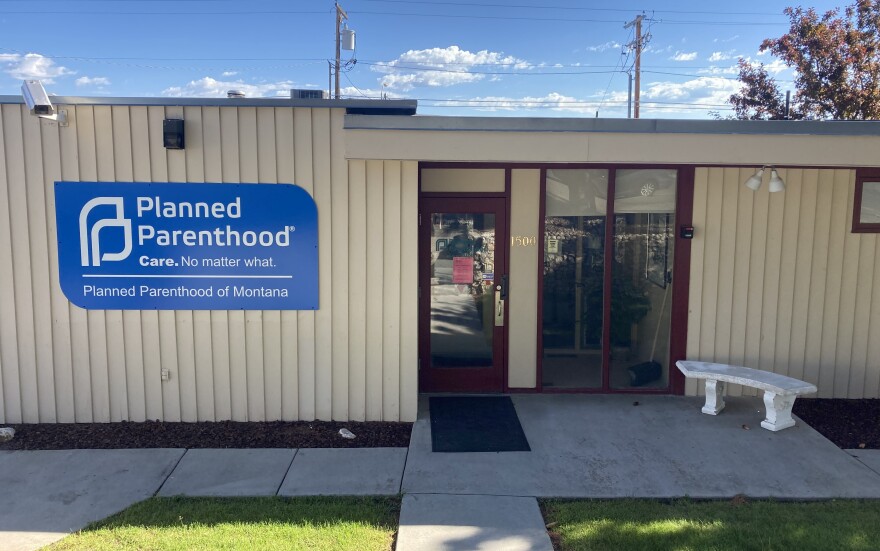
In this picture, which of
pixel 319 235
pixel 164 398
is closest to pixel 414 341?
pixel 319 235

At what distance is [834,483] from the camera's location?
184 inches

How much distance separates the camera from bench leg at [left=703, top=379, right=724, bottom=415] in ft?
19.8

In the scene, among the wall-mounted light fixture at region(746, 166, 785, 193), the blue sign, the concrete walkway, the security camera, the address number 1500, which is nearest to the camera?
the concrete walkway

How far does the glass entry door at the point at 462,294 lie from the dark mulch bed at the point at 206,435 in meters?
1.07

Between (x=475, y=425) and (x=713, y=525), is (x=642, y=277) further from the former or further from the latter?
(x=713, y=525)

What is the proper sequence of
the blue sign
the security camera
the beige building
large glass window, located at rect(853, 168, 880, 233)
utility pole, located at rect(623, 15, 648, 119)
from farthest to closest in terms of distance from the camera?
utility pole, located at rect(623, 15, 648, 119), large glass window, located at rect(853, 168, 880, 233), the blue sign, the beige building, the security camera

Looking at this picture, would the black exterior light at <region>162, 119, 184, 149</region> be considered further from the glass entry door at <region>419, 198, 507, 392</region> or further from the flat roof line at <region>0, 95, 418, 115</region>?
the glass entry door at <region>419, 198, 507, 392</region>

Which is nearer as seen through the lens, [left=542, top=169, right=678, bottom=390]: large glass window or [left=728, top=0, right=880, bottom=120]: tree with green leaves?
[left=542, top=169, right=678, bottom=390]: large glass window

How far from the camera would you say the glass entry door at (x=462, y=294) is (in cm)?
650

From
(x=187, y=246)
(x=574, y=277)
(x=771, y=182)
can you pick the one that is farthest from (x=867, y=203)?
(x=187, y=246)

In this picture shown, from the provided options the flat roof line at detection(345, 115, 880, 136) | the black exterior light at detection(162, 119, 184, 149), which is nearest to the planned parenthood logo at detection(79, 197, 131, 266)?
the black exterior light at detection(162, 119, 184, 149)

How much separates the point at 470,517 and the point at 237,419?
2.89 metres

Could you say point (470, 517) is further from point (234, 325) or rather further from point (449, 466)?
point (234, 325)

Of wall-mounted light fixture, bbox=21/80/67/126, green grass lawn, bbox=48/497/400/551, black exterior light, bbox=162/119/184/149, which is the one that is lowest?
green grass lawn, bbox=48/497/400/551
